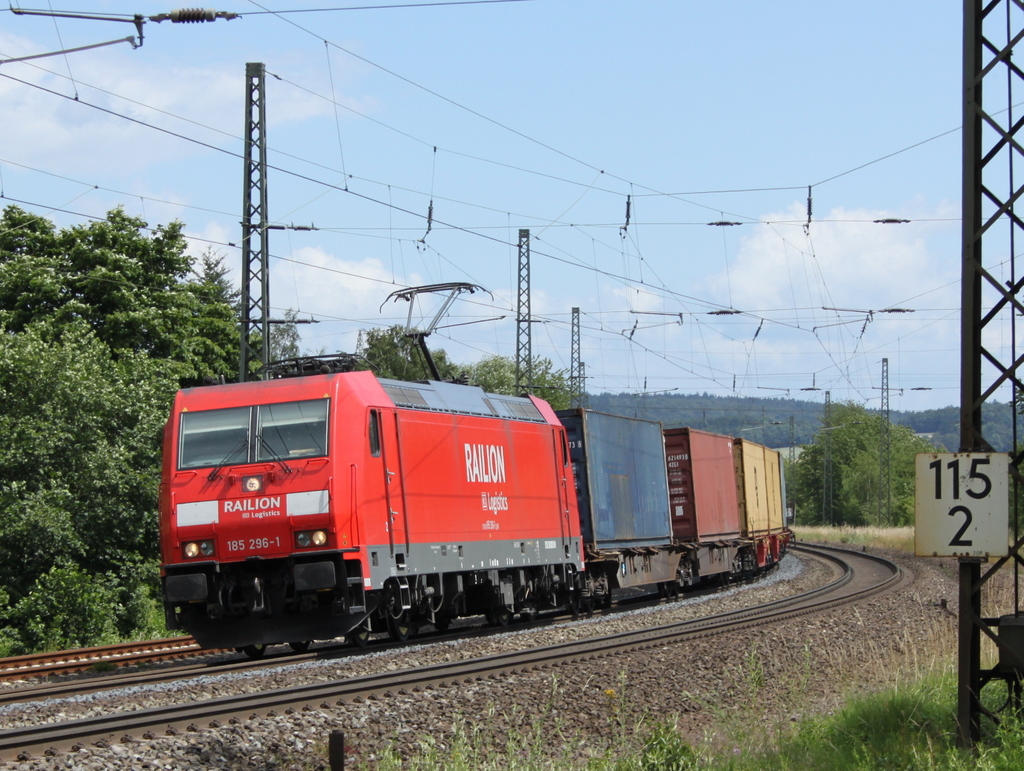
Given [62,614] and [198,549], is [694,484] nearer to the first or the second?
[62,614]

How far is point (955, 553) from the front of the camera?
8.25m

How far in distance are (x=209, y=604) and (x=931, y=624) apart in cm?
1054

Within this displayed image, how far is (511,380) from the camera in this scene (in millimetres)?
86375

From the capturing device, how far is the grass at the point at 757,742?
26.7 feet

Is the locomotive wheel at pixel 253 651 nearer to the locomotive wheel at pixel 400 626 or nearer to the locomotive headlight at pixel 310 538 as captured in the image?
the locomotive wheel at pixel 400 626

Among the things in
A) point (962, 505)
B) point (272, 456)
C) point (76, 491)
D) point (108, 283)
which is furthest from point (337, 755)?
point (108, 283)

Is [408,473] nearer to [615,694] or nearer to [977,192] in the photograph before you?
[615,694]

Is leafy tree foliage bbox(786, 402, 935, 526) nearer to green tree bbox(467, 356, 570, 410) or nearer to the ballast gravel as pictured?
green tree bbox(467, 356, 570, 410)

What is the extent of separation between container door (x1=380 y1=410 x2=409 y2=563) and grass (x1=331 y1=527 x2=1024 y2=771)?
467 cm

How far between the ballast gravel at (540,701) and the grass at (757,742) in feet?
0.14

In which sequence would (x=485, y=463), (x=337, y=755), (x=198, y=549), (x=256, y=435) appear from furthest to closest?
(x=485, y=463) < (x=256, y=435) < (x=198, y=549) < (x=337, y=755)

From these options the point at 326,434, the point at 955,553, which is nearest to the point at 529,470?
the point at 326,434

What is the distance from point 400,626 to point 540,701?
20.0 ft

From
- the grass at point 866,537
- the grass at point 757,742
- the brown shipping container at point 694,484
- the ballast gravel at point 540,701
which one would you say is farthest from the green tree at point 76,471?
A: the grass at point 866,537
